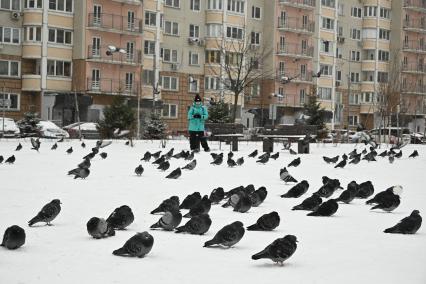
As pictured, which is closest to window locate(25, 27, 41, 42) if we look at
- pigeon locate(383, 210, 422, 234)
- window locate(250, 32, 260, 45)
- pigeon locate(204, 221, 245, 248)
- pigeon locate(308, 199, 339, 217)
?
window locate(250, 32, 260, 45)

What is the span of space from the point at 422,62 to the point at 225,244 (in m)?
82.7

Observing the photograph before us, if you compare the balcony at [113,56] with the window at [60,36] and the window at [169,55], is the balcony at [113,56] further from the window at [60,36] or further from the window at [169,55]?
the window at [169,55]

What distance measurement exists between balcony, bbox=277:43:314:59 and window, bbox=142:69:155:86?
15.1m

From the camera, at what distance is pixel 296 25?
234 feet

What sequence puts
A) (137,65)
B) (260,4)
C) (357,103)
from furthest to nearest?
(357,103)
(260,4)
(137,65)

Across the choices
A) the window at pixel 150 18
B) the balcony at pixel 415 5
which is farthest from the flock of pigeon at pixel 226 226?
the balcony at pixel 415 5

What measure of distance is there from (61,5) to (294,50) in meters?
26.5

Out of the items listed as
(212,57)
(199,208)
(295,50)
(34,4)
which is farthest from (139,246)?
(295,50)

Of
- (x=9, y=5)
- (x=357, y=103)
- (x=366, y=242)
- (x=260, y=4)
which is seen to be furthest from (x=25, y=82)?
(x=366, y=242)

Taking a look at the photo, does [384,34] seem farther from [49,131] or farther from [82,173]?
[82,173]

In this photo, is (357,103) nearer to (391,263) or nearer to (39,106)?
(39,106)

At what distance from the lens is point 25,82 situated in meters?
53.0

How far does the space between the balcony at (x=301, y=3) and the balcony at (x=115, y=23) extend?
17.8m

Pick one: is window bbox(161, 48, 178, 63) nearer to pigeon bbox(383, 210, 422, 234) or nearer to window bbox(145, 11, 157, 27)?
window bbox(145, 11, 157, 27)
